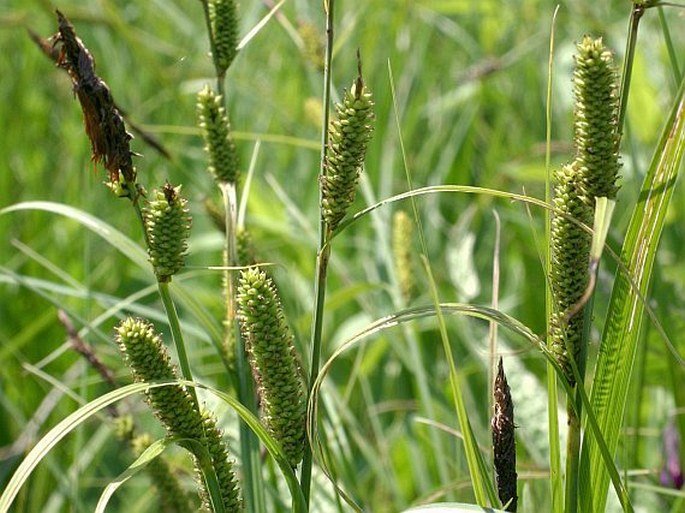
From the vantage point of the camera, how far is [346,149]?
35.1 inches

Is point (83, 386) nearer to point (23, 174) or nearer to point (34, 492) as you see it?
point (34, 492)

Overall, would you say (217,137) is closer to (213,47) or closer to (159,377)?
(213,47)

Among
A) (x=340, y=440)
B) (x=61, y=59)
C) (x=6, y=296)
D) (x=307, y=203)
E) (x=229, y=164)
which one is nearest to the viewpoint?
(x=61, y=59)

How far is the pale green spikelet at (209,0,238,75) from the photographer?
1.16m

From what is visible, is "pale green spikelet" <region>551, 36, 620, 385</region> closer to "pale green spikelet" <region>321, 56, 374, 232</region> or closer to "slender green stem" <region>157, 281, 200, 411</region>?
"pale green spikelet" <region>321, 56, 374, 232</region>

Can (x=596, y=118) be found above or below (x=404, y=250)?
above

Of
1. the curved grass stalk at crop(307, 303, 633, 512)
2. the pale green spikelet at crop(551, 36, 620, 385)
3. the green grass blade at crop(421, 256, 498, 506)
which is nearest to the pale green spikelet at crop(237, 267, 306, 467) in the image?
the curved grass stalk at crop(307, 303, 633, 512)

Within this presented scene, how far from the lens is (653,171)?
0.97 m

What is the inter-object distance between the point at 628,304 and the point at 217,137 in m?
0.46

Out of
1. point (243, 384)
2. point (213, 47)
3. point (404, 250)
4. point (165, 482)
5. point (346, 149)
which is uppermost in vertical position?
point (213, 47)

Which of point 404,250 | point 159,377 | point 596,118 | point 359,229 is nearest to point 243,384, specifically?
point 159,377

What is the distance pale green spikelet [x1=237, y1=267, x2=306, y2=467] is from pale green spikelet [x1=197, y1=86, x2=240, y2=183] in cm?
26

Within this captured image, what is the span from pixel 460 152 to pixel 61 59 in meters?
2.30

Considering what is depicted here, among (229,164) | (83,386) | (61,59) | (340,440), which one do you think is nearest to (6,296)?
(83,386)
